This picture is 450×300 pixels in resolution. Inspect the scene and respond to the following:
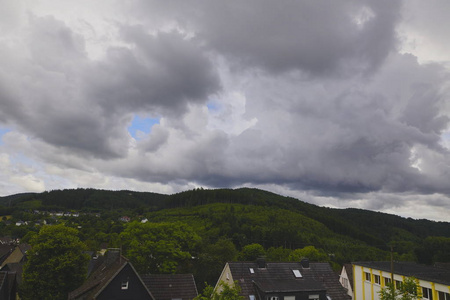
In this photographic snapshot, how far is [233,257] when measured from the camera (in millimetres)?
77125

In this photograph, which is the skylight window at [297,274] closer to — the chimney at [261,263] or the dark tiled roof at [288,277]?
the dark tiled roof at [288,277]

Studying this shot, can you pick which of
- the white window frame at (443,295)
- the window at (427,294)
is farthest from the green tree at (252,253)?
the white window frame at (443,295)

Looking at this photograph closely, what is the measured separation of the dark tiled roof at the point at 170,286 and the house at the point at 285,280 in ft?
Result: 14.4

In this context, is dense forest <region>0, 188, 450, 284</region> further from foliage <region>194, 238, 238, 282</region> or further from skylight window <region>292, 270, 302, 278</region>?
skylight window <region>292, 270, 302, 278</region>

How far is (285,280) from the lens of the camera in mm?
45688

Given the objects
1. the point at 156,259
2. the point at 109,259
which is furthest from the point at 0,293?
the point at 156,259

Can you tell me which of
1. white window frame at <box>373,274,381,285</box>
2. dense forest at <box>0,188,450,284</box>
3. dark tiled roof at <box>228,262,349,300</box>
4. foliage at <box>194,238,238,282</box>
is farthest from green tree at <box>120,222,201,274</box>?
white window frame at <box>373,274,381,285</box>

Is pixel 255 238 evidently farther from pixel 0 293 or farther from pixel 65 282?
pixel 0 293

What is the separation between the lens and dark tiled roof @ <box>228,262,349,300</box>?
44.0 metres

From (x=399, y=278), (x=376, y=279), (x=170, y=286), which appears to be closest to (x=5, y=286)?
(x=170, y=286)

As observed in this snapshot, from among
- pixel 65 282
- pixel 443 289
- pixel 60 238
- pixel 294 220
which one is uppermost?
pixel 294 220

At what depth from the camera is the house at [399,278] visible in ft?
116

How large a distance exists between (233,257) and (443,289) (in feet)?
161

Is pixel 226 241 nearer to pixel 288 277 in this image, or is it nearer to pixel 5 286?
pixel 288 277
